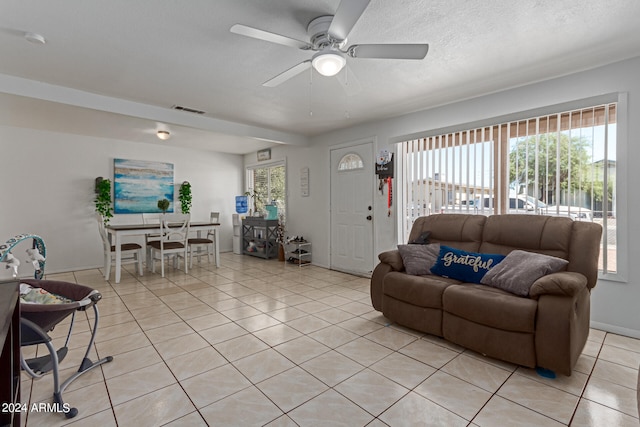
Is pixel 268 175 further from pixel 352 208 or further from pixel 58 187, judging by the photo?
pixel 58 187

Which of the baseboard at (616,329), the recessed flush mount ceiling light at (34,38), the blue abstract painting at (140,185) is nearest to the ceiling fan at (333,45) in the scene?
the recessed flush mount ceiling light at (34,38)

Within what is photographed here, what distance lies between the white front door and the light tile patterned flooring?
1.65m

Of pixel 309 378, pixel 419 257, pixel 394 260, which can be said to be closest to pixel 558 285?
pixel 419 257

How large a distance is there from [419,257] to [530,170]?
150 centimetres

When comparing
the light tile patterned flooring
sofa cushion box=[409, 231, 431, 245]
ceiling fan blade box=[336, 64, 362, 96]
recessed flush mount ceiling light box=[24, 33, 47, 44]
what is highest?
ceiling fan blade box=[336, 64, 362, 96]

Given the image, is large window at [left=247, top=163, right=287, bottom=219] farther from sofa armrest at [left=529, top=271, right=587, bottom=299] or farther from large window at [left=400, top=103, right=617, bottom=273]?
sofa armrest at [left=529, top=271, right=587, bottom=299]

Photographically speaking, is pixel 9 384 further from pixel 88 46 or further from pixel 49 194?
pixel 49 194

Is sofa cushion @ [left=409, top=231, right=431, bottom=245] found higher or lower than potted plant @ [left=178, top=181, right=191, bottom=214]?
lower

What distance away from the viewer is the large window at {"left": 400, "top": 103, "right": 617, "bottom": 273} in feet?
9.17

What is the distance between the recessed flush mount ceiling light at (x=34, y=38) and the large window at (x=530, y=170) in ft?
12.7

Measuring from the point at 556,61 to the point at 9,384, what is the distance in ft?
13.6

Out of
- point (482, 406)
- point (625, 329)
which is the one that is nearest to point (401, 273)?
point (482, 406)

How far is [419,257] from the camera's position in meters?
2.98

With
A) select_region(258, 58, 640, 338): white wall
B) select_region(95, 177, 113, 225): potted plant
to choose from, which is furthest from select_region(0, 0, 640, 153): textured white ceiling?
select_region(95, 177, 113, 225): potted plant
